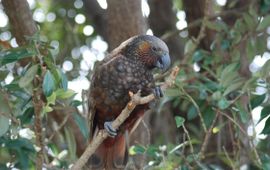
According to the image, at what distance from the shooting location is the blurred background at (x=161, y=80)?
2.87 m

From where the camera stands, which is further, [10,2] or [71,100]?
[10,2]

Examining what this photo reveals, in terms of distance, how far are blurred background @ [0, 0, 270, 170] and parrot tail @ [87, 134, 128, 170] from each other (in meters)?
0.08

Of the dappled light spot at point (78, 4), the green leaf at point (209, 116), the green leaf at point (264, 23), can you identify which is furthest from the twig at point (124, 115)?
the dappled light spot at point (78, 4)

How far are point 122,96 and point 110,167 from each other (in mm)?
522

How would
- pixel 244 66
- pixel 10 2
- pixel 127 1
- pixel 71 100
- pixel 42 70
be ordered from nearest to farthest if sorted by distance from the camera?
pixel 42 70, pixel 71 100, pixel 10 2, pixel 127 1, pixel 244 66

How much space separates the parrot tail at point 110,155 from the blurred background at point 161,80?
0.25ft

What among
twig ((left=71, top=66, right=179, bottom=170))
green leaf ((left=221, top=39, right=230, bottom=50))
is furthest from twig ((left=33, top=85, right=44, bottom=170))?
green leaf ((left=221, top=39, right=230, bottom=50))

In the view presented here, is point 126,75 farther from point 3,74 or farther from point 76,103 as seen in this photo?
point 3,74

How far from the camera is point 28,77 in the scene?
2.57 metres

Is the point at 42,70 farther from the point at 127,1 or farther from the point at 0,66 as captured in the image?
the point at 127,1

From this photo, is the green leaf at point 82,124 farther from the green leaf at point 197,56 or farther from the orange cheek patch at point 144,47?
the green leaf at point 197,56

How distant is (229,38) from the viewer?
3699 mm

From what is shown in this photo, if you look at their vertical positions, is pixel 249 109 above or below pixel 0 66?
below

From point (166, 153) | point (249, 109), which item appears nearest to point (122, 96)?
point (166, 153)
